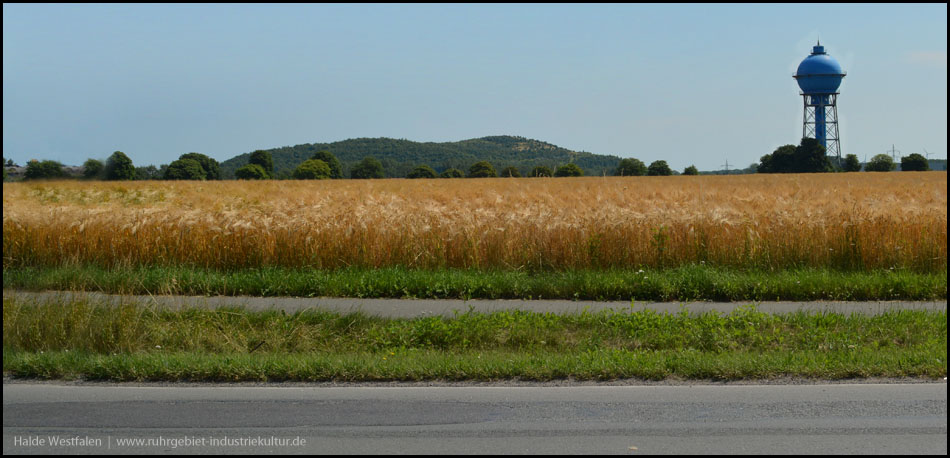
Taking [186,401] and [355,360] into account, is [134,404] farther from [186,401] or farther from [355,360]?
[355,360]

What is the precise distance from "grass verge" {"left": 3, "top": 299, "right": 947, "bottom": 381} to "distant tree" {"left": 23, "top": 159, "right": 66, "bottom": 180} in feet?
24.8

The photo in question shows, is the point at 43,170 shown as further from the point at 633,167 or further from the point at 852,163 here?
the point at 852,163

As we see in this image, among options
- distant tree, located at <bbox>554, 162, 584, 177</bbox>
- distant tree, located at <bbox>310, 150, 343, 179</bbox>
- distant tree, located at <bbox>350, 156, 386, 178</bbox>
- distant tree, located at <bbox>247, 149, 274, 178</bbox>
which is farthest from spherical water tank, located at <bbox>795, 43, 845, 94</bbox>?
distant tree, located at <bbox>247, 149, 274, 178</bbox>

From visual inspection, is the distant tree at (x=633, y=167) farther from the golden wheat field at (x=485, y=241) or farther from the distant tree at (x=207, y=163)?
the golden wheat field at (x=485, y=241)

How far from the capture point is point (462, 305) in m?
10.4

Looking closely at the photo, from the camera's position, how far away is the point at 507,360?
22.2 ft

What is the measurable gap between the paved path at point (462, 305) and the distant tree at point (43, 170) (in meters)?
5.79

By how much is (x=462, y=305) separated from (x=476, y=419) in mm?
5210

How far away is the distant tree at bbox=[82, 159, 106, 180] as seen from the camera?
14.7 m

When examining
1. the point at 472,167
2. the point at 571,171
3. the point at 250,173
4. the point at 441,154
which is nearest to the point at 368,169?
the point at 472,167

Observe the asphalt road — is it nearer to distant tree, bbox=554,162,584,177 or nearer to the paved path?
the paved path

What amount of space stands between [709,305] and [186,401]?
290 inches

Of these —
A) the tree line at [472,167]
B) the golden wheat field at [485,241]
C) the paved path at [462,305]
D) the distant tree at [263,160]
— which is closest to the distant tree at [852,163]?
the tree line at [472,167]

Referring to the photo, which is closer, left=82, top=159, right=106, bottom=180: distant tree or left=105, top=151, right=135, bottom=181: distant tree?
left=82, top=159, right=106, bottom=180: distant tree
